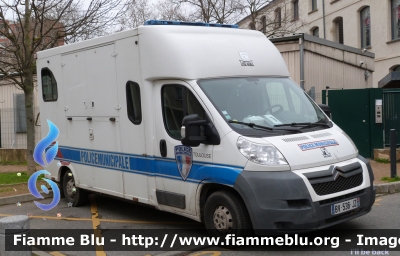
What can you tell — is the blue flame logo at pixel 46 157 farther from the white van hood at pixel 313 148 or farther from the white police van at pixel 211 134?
the white van hood at pixel 313 148

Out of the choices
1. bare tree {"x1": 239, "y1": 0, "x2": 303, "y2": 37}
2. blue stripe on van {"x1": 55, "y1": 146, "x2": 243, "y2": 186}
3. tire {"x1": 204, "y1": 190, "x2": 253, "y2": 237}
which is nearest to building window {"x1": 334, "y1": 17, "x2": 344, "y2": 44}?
bare tree {"x1": 239, "y1": 0, "x2": 303, "y2": 37}

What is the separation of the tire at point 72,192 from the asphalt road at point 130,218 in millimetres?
139

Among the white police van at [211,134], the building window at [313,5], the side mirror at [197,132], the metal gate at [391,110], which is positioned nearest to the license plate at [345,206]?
the white police van at [211,134]

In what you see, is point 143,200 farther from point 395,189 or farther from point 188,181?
point 395,189

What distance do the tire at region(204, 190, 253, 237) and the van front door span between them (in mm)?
319

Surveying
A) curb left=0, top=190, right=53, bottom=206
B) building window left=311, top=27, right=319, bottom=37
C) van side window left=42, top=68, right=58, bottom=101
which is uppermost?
building window left=311, top=27, right=319, bottom=37

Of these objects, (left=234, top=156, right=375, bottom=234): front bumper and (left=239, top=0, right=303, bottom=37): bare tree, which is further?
(left=239, top=0, right=303, bottom=37): bare tree

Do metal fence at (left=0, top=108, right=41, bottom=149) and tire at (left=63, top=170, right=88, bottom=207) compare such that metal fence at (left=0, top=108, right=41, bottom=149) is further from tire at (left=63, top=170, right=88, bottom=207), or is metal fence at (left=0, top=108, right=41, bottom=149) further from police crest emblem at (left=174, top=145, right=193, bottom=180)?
police crest emblem at (left=174, top=145, right=193, bottom=180)

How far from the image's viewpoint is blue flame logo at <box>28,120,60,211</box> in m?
9.13

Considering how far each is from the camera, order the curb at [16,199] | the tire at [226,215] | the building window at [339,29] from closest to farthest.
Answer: the tire at [226,215] < the curb at [16,199] < the building window at [339,29]

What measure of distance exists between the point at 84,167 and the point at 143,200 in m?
1.85

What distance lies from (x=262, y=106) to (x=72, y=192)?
4.56m

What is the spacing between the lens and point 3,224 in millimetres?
5766

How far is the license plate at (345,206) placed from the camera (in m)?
5.98
